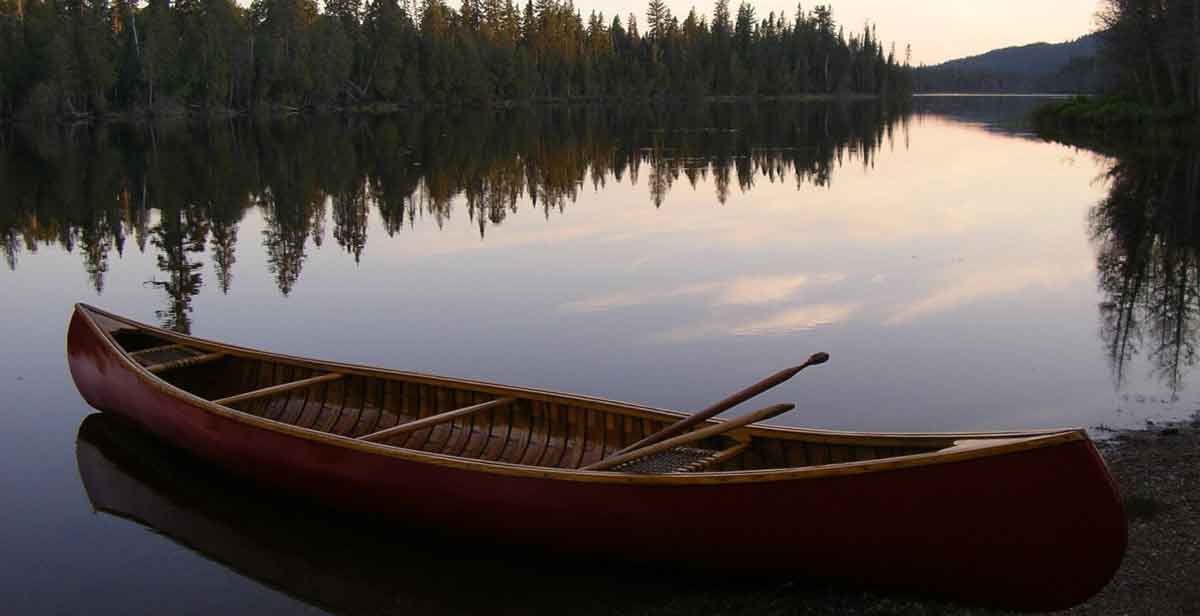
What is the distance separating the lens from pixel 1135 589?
746 centimetres

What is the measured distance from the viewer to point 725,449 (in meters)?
8.84

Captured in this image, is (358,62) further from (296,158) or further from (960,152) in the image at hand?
(960,152)

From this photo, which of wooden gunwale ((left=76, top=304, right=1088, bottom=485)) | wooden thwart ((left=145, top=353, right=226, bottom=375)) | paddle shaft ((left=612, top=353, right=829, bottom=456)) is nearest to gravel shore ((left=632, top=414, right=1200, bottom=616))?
wooden gunwale ((left=76, top=304, right=1088, bottom=485))

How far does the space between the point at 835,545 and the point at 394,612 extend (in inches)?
136

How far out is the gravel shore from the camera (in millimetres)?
7238

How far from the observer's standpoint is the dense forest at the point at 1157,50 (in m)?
55.0

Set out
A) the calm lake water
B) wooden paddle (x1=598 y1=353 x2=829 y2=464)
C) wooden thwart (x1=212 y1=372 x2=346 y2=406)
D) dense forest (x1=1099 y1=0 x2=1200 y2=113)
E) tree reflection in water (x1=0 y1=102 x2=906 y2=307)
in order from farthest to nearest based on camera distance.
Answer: dense forest (x1=1099 y1=0 x2=1200 y2=113), tree reflection in water (x1=0 y1=102 x2=906 y2=307), wooden thwart (x1=212 y1=372 x2=346 y2=406), the calm lake water, wooden paddle (x1=598 y1=353 x2=829 y2=464)

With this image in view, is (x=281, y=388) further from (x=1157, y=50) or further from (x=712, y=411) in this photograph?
(x=1157, y=50)

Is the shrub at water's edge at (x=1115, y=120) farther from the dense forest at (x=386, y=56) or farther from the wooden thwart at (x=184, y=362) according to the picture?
the dense forest at (x=386, y=56)

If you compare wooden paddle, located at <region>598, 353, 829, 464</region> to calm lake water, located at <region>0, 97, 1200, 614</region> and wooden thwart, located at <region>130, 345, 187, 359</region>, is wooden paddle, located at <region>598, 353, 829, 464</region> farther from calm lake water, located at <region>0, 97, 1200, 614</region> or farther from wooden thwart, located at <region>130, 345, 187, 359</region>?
wooden thwart, located at <region>130, 345, 187, 359</region>

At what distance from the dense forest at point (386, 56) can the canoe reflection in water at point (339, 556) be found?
78.1m

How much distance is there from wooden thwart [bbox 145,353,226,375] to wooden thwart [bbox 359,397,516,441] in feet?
10.9

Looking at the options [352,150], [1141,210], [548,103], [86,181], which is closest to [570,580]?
[1141,210]

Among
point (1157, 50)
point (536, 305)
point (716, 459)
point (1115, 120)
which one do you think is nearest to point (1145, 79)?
point (1157, 50)
